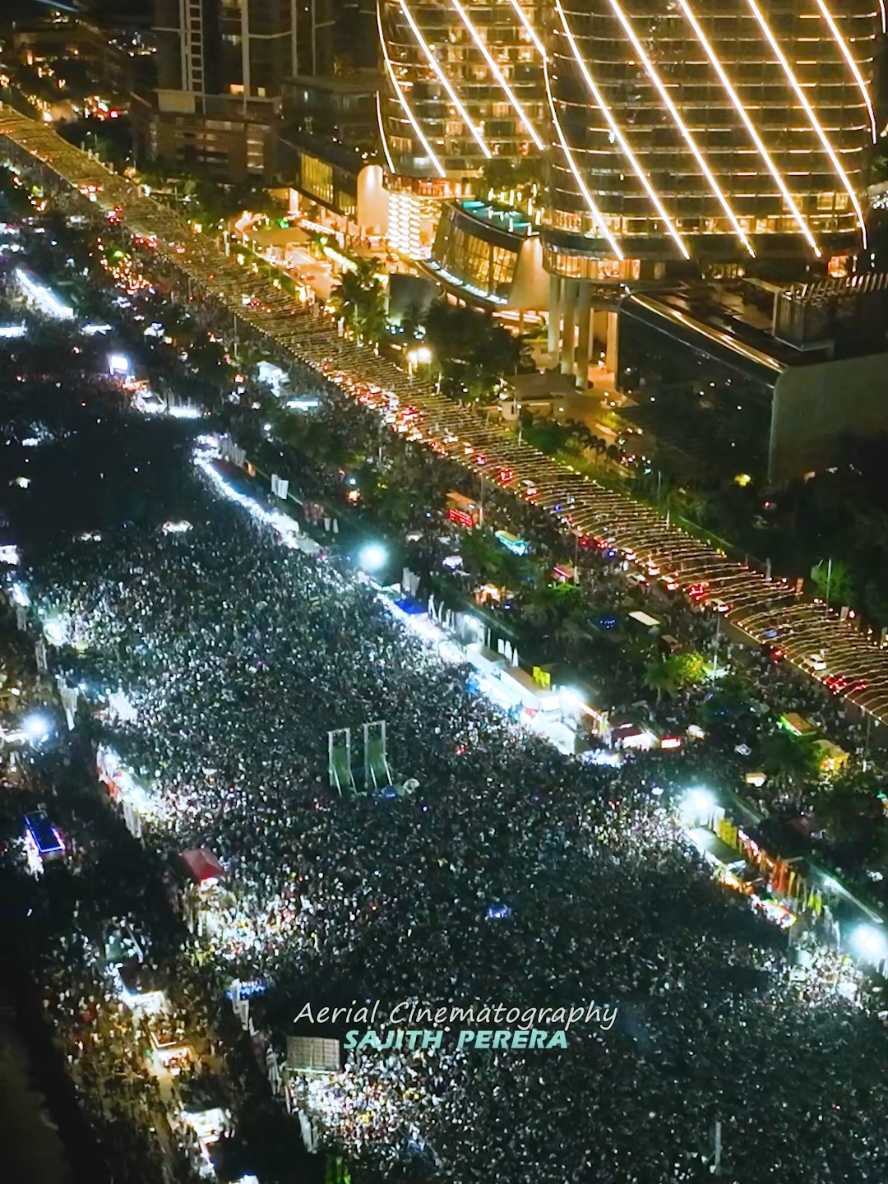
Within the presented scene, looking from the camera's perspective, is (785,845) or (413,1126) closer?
(413,1126)

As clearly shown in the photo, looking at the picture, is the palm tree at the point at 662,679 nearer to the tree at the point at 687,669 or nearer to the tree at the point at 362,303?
the tree at the point at 687,669

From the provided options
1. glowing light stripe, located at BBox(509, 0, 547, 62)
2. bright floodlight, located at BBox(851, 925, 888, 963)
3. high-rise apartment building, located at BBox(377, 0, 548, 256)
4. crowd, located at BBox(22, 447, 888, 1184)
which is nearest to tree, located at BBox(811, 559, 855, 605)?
crowd, located at BBox(22, 447, 888, 1184)

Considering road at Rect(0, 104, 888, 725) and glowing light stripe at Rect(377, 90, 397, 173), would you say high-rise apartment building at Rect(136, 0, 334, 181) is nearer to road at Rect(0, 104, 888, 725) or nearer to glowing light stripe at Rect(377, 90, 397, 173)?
road at Rect(0, 104, 888, 725)

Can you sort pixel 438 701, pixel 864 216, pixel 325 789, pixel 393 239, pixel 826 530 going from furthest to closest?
pixel 393 239
pixel 864 216
pixel 826 530
pixel 438 701
pixel 325 789

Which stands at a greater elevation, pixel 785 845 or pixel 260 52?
pixel 260 52

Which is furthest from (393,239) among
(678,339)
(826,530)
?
(826,530)

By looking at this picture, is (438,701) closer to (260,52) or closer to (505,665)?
(505,665)

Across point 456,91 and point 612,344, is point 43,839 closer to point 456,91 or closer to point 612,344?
→ point 612,344

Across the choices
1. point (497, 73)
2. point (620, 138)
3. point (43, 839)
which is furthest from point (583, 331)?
point (43, 839)
